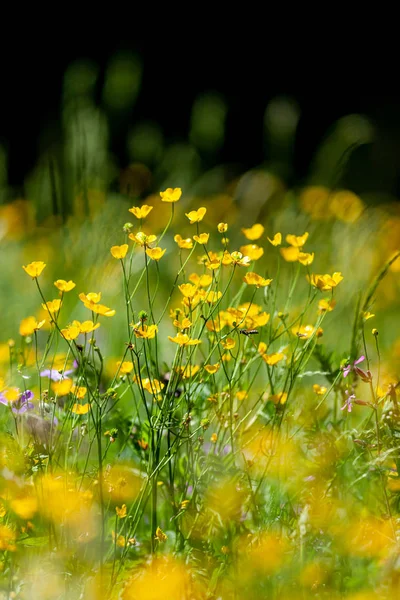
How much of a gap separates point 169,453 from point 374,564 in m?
0.35

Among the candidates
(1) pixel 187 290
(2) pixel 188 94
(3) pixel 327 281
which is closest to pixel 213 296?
(1) pixel 187 290

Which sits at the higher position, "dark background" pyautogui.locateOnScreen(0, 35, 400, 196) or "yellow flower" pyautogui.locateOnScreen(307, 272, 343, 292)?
"dark background" pyautogui.locateOnScreen(0, 35, 400, 196)

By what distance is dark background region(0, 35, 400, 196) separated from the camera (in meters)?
4.20

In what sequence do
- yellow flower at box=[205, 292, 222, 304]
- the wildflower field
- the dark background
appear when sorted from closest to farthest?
the wildflower field
yellow flower at box=[205, 292, 222, 304]
the dark background

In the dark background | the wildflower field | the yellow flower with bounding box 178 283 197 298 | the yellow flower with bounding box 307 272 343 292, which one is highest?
the dark background

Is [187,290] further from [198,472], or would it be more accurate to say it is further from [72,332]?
[198,472]

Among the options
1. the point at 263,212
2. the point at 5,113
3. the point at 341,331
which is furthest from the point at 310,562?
the point at 5,113

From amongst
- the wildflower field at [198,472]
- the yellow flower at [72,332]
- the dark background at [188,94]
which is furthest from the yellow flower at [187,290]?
the dark background at [188,94]

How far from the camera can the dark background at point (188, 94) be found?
420 centimetres

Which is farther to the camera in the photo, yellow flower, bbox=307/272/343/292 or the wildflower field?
yellow flower, bbox=307/272/343/292

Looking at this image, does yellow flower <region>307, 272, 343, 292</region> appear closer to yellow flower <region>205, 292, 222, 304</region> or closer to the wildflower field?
the wildflower field

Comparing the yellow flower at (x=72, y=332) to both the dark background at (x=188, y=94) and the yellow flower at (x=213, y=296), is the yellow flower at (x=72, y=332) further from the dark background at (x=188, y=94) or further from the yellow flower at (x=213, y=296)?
the dark background at (x=188, y=94)

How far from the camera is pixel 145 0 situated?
434cm

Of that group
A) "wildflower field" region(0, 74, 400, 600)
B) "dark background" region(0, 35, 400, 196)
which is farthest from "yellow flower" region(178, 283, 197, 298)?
"dark background" region(0, 35, 400, 196)
